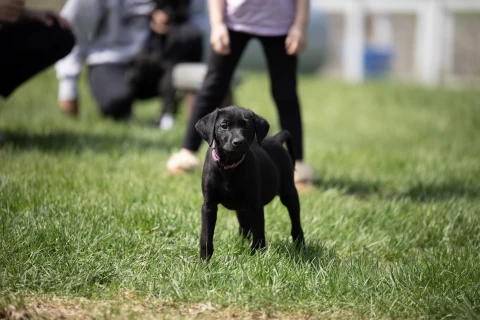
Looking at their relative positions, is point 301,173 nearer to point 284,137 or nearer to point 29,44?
point 284,137

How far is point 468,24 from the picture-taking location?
15008 mm

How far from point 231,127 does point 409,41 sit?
48.1 feet

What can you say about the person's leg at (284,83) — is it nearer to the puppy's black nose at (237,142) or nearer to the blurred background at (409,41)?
the puppy's black nose at (237,142)

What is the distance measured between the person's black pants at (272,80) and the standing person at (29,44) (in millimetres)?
1421

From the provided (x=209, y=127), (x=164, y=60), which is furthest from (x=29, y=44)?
(x=209, y=127)

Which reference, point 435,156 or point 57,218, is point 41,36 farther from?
point 435,156

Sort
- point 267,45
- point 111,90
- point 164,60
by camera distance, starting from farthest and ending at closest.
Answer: point 164,60
point 111,90
point 267,45

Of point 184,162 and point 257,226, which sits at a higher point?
point 257,226

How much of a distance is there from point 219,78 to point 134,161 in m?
1.09

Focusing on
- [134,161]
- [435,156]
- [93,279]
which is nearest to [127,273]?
[93,279]

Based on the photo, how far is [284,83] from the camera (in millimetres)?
4059

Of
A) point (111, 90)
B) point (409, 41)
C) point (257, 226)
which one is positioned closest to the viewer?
point (257, 226)

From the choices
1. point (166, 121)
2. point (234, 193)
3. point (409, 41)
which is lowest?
point (409, 41)

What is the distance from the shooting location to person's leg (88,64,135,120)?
6.55m
